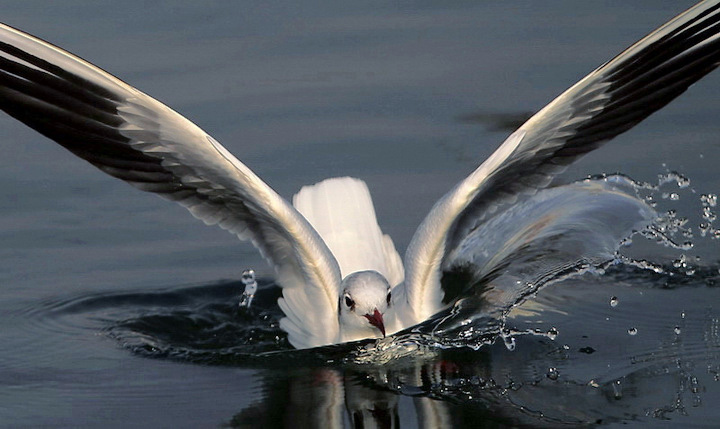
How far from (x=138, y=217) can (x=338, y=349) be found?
204 centimetres

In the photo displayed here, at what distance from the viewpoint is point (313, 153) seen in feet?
28.0

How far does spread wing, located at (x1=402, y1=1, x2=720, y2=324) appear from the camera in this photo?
592cm

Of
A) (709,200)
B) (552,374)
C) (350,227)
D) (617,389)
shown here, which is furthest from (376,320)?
(709,200)

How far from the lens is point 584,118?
240 inches

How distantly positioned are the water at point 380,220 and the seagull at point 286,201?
299 mm

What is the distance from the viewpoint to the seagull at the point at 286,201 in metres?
5.90

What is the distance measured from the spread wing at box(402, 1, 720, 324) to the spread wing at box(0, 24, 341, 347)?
2.14 ft

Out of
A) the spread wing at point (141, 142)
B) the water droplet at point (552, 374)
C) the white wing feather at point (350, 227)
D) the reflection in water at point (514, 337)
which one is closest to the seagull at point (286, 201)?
the spread wing at point (141, 142)

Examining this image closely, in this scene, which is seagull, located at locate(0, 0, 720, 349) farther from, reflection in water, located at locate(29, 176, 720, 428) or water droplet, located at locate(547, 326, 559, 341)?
water droplet, located at locate(547, 326, 559, 341)

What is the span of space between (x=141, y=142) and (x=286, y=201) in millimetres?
708

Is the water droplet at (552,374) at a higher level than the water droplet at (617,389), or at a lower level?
higher

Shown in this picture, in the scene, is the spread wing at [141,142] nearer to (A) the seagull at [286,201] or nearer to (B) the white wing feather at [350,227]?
(A) the seagull at [286,201]

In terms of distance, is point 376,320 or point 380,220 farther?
point 380,220

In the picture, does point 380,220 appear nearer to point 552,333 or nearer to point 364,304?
point 364,304
